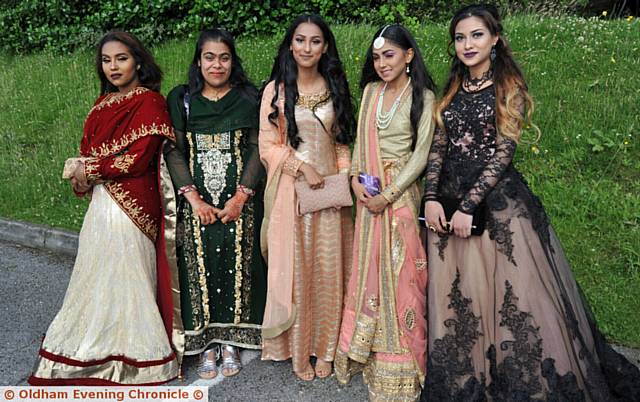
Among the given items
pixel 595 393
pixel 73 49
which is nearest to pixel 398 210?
pixel 595 393

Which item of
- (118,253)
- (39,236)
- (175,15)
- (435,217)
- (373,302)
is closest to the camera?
(435,217)

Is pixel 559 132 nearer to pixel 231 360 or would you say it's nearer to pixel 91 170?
pixel 231 360

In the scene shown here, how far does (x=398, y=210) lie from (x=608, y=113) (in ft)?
9.88

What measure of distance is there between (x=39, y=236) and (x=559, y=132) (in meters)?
4.76

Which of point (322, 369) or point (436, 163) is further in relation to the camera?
point (322, 369)

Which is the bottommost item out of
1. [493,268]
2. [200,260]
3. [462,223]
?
[200,260]

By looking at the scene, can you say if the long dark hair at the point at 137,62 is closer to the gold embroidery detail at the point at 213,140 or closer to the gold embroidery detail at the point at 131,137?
the gold embroidery detail at the point at 131,137

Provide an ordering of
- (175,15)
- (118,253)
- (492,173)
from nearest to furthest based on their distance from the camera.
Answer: (492,173), (118,253), (175,15)

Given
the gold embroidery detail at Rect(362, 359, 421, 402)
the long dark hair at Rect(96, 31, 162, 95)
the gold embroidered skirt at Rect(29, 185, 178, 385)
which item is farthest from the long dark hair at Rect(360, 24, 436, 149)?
the gold embroidered skirt at Rect(29, 185, 178, 385)

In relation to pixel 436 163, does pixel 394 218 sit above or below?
below

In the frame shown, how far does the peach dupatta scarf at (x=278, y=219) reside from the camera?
3.34 m

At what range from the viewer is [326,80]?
133 inches

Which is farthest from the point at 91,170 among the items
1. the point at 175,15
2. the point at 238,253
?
the point at 175,15

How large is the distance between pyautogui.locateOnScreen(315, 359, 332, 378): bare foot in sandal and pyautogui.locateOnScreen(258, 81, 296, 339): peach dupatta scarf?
0.31m
